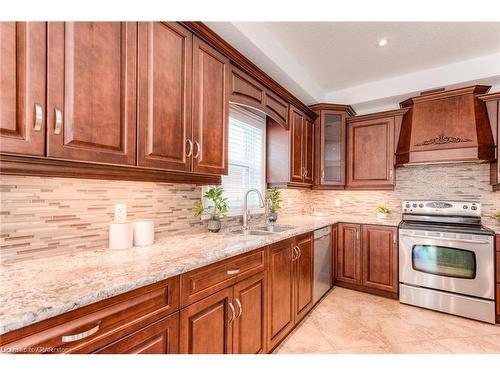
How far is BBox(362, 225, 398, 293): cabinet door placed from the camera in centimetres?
295

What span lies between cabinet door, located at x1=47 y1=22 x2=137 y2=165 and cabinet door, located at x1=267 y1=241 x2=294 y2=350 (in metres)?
1.24

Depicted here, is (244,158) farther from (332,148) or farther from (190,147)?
(332,148)

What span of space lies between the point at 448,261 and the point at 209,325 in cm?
270

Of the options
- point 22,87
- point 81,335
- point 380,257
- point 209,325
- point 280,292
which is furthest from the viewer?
point 380,257

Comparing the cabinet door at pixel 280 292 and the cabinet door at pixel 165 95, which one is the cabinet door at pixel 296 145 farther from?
the cabinet door at pixel 165 95

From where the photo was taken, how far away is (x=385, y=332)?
7.49 ft

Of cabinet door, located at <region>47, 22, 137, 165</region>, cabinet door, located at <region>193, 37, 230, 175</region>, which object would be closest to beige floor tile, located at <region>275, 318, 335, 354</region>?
cabinet door, located at <region>193, 37, 230, 175</region>

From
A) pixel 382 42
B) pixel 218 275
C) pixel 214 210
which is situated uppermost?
pixel 382 42

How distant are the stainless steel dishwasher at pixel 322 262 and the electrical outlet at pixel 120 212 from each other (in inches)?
72.3

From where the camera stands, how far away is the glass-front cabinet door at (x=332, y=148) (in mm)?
3545

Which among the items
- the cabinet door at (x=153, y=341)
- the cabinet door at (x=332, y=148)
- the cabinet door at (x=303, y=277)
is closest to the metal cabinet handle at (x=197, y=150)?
the cabinet door at (x=153, y=341)

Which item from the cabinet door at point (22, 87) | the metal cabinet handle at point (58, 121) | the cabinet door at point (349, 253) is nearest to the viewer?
the cabinet door at point (22, 87)

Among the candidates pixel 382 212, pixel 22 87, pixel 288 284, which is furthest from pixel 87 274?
pixel 382 212
